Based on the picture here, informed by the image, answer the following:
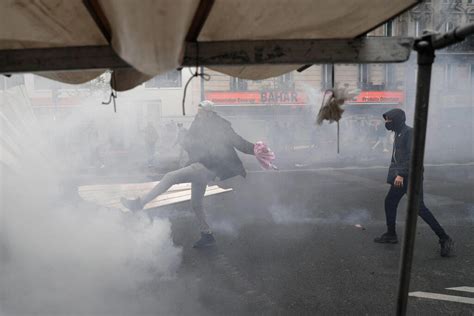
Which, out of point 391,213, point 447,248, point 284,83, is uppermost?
point 284,83

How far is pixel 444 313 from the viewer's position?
3266mm

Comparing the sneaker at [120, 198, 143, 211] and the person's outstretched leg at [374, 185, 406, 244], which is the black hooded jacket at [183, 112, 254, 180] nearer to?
the sneaker at [120, 198, 143, 211]

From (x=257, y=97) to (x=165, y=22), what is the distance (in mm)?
21528

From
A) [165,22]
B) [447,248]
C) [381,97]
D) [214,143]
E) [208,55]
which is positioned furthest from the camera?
[381,97]

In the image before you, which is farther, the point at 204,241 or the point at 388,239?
the point at 388,239

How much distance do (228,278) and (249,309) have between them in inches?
27.0

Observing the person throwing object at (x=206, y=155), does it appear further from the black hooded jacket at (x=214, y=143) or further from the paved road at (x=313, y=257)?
the paved road at (x=313, y=257)

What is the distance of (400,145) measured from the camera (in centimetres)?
484

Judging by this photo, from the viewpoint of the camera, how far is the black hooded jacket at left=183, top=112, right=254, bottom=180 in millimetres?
4895

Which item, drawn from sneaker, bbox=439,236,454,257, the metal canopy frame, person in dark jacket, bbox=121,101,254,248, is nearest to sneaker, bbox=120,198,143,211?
person in dark jacket, bbox=121,101,254,248

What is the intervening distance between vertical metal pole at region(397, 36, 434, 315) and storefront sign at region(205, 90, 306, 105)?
20.4 metres

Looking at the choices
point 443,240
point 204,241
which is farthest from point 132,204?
point 443,240

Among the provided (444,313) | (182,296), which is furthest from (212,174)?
(444,313)

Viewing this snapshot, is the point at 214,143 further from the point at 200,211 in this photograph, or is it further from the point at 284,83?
the point at 284,83
